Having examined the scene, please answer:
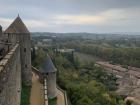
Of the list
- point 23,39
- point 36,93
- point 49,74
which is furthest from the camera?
point 49,74

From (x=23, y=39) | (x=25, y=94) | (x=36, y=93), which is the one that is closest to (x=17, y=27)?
(x=23, y=39)

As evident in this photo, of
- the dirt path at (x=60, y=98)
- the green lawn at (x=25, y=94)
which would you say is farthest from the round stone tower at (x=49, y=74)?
the green lawn at (x=25, y=94)

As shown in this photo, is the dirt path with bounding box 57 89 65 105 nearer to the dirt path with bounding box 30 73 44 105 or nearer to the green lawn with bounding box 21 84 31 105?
the dirt path with bounding box 30 73 44 105

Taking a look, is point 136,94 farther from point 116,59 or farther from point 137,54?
point 116,59

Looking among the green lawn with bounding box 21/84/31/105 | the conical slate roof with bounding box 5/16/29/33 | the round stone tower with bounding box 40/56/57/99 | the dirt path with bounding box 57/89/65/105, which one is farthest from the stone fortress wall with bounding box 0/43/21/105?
the dirt path with bounding box 57/89/65/105

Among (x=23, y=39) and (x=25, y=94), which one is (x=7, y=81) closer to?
(x=25, y=94)

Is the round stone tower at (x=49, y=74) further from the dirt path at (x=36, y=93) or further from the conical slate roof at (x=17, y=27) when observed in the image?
the conical slate roof at (x=17, y=27)

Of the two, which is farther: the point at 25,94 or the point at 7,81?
the point at 25,94

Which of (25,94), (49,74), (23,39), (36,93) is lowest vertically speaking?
(36,93)
